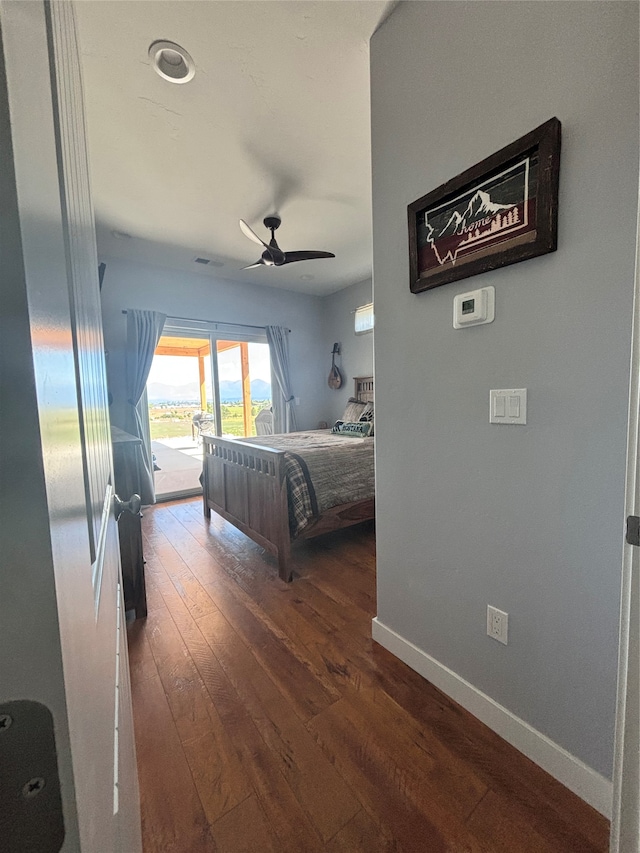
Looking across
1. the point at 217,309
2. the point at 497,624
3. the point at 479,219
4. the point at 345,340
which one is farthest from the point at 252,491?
the point at 345,340

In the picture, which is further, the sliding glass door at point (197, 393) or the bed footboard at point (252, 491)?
the sliding glass door at point (197, 393)

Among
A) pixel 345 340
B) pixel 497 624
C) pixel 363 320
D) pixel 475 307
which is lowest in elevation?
pixel 497 624

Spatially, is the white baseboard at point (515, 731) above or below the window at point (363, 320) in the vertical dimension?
below

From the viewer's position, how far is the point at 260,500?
8.62 feet

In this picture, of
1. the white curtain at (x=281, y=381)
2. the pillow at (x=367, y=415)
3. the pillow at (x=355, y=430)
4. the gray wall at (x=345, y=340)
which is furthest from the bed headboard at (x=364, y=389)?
the white curtain at (x=281, y=381)

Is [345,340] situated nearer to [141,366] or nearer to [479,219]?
[141,366]

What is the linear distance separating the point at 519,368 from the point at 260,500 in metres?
1.99

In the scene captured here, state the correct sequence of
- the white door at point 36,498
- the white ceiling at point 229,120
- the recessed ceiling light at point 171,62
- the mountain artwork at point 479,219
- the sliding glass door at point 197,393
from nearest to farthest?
the white door at point 36,498 < the mountain artwork at point 479,219 < the white ceiling at point 229,120 < the recessed ceiling light at point 171,62 < the sliding glass door at point 197,393

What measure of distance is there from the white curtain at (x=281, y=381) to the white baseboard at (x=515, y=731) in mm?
3911

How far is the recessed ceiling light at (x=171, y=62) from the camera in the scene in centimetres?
162

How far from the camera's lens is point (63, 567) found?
0.24 meters

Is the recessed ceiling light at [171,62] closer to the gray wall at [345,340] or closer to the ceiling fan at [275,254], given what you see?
the ceiling fan at [275,254]

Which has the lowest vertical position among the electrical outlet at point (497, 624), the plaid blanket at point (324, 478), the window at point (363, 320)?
the electrical outlet at point (497, 624)

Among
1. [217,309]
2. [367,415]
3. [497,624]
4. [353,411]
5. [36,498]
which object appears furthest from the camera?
[353,411]
